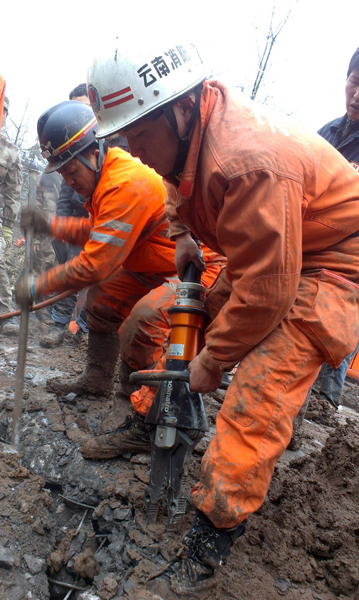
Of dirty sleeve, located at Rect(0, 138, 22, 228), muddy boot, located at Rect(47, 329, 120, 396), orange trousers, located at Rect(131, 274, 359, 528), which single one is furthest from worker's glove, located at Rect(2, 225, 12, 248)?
orange trousers, located at Rect(131, 274, 359, 528)

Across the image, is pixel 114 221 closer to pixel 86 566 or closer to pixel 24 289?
pixel 24 289

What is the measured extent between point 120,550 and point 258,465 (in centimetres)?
85

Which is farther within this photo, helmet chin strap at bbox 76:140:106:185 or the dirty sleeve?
the dirty sleeve

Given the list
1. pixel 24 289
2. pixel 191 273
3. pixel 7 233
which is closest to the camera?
pixel 191 273

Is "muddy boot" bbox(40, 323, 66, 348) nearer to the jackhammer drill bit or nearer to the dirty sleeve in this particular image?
the jackhammer drill bit

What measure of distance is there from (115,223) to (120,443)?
142 centimetres

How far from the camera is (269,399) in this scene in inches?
60.6

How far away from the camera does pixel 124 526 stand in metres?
1.93

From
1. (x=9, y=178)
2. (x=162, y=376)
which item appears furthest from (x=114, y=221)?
(x=9, y=178)

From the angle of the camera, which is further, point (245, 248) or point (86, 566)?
point (86, 566)

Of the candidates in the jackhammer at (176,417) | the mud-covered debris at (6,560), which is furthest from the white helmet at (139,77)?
the mud-covered debris at (6,560)

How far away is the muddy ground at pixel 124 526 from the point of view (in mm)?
1650

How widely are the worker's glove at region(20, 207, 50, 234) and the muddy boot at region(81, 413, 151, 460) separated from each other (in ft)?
5.41

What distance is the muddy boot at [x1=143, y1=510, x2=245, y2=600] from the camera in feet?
5.00
